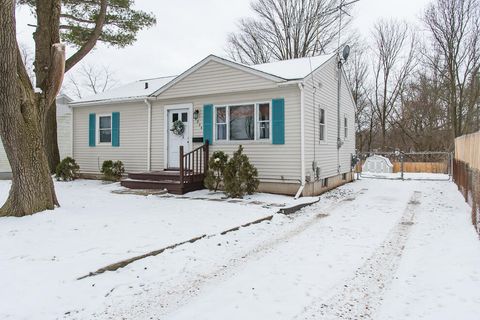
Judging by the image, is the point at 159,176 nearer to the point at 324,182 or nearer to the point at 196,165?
the point at 196,165

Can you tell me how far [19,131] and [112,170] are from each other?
240 inches

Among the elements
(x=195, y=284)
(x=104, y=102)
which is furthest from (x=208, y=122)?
(x=195, y=284)

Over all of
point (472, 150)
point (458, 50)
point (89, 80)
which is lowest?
point (472, 150)

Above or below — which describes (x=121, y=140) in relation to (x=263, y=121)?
below

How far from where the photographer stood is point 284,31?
27125 mm

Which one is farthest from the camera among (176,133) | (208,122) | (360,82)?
(360,82)

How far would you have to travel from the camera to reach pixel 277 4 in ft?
89.0

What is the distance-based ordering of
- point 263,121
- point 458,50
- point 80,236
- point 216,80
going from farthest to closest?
point 458,50
point 216,80
point 263,121
point 80,236

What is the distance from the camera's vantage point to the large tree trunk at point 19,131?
232 inches

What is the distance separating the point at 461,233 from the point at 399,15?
26.5 metres

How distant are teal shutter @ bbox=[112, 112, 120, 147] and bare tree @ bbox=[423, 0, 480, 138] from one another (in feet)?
65.5

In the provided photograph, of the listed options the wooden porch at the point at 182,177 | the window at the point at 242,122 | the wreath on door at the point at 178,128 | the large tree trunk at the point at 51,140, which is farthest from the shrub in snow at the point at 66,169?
the window at the point at 242,122

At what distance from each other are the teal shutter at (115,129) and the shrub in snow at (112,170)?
82cm

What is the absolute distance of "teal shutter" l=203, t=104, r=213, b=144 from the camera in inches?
431
